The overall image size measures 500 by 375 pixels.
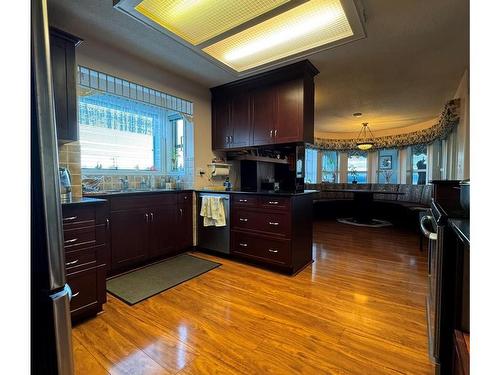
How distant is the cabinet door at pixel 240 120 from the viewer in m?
3.45

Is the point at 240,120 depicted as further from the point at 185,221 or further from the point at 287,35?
the point at 185,221

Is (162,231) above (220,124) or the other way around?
the other way around

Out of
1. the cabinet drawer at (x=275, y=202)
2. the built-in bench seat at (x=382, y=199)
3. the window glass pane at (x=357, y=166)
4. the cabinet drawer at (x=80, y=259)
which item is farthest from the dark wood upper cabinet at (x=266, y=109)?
the window glass pane at (x=357, y=166)

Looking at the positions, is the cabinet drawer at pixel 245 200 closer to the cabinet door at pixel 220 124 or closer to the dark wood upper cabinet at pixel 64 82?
the cabinet door at pixel 220 124

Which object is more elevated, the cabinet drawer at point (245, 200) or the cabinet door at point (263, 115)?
the cabinet door at point (263, 115)

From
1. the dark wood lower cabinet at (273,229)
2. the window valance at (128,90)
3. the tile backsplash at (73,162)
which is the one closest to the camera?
the tile backsplash at (73,162)

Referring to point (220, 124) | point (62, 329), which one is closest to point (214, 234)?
point (220, 124)

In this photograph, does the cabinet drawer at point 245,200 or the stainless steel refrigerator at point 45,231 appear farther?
the cabinet drawer at point 245,200

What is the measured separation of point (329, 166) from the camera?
7477 mm

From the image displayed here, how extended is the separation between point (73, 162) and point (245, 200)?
1.89 m

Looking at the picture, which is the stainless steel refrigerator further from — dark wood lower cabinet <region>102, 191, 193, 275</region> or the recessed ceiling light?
dark wood lower cabinet <region>102, 191, 193, 275</region>

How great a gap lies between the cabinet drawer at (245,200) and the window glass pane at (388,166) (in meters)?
5.58
